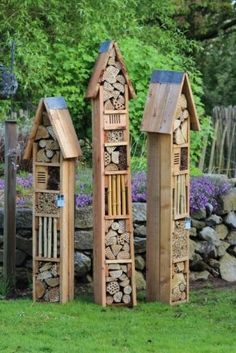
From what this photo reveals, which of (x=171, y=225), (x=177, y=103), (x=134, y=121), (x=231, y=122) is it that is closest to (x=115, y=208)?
(x=171, y=225)

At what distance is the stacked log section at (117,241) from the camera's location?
7.32 m

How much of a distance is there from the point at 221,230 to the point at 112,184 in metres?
2.02

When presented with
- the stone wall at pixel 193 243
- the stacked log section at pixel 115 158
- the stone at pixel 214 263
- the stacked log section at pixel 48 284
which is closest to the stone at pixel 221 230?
the stone wall at pixel 193 243

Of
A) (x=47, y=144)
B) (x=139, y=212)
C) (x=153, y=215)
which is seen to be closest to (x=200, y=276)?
(x=139, y=212)

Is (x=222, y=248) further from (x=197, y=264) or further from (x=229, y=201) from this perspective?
(x=229, y=201)

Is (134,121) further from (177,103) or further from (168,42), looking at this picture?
(177,103)

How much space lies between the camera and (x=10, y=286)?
7750 millimetres

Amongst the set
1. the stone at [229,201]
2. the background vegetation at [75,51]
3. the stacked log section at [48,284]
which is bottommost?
the stacked log section at [48,284]

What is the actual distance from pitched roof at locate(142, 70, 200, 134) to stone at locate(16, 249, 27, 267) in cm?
179

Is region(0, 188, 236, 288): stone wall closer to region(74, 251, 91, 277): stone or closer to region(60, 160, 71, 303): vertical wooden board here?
region(74, 251, 91, 277): stone

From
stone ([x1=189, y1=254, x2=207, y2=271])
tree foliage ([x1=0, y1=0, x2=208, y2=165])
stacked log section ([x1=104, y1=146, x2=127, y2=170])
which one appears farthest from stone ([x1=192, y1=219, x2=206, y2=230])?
tree foliage ([x1=0, y1=0, x2=208, y2=165])

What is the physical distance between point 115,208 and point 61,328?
52.0 inches

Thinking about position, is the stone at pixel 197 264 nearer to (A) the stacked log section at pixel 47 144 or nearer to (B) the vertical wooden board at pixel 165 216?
(B) the vertical wooden board at pixel 165 216

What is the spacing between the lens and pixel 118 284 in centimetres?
734
